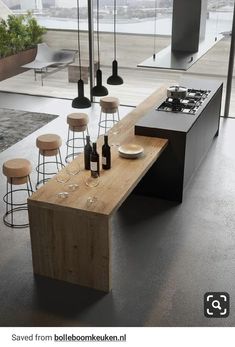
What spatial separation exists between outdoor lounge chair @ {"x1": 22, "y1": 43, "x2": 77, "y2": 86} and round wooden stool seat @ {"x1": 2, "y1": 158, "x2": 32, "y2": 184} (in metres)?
4.96

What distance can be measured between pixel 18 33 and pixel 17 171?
5.79m

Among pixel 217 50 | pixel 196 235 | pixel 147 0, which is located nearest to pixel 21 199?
pixel 196 235

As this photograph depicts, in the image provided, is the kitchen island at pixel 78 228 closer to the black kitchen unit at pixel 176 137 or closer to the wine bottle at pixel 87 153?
the wine bottle at pixel 87 153

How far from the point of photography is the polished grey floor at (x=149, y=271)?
12.4ft

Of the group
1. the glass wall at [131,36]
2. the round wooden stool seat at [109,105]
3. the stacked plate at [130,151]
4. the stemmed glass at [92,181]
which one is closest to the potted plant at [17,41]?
the glass wall at [131,36]

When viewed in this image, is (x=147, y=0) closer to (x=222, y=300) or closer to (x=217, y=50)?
(x=217, y=50)

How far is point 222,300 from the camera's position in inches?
157

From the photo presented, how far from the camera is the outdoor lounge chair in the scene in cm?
951

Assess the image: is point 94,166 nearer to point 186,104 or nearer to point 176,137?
point 176,137

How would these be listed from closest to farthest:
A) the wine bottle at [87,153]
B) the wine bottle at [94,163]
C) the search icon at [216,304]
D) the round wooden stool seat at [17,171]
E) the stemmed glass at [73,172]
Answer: the search icon at [216,304] < the stemmed glass at [73,172] < the wine bottle at [94,163] < the wine bottle at [87,153] < the round wooden stool seat at [17,171]

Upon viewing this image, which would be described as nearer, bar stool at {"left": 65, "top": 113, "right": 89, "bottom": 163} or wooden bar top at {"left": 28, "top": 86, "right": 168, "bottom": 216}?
wooden bar top at {"left": 28, "top": 86, "right": 168, "bottom": 216}

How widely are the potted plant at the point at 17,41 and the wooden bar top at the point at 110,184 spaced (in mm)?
5174

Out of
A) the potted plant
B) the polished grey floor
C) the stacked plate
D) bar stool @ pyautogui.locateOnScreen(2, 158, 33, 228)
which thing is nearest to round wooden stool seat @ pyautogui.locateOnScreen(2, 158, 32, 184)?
bar stool @ pyautogui.locateOnScreen(2, 158, 33, 228)

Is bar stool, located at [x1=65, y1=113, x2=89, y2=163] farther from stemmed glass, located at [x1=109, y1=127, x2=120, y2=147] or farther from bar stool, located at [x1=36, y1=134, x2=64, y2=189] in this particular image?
stemmed glass, located at [x1=109, y1=127, x2=120, y2=147]
